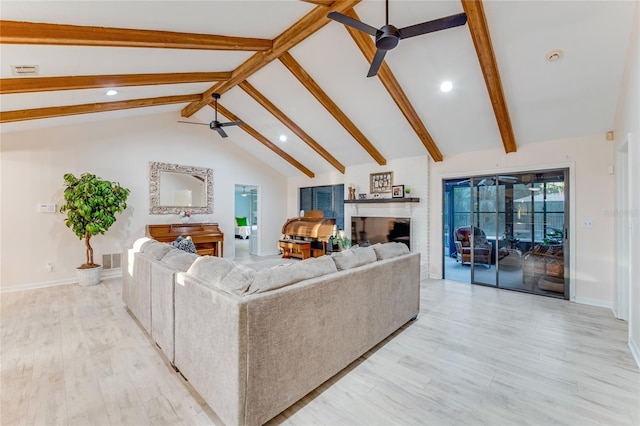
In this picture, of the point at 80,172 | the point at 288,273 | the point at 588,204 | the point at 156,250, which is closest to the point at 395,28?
the point at 288,273

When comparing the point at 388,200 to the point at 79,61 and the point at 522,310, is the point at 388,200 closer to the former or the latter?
the point at 522,310

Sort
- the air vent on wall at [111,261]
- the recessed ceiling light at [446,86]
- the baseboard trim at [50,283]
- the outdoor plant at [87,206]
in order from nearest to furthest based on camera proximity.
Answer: the recessed ceiling light at [446,86] → the baseboard trim at [50,283] → the outdoor plant at [87,206] → the air vent on wall at [111,261]

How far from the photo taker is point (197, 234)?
6.25 meters

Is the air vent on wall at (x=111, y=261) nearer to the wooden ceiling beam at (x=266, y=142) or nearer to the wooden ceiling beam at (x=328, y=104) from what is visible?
the wooden ceiling beam at (x=266, y=142)

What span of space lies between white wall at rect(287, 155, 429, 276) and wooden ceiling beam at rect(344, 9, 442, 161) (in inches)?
18.8

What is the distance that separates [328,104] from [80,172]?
485 centimetres

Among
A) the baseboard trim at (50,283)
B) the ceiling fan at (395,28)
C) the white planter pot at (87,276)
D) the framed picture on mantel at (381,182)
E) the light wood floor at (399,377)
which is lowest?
the light wood floor at (399,377)

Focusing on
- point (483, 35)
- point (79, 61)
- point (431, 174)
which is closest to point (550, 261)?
point (431, 174)

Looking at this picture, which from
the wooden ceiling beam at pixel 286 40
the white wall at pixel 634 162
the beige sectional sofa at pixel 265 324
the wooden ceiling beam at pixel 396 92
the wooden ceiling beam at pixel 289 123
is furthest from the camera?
the wooden ceiling beam at pixel 289 123

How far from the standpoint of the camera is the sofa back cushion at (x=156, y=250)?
278cm

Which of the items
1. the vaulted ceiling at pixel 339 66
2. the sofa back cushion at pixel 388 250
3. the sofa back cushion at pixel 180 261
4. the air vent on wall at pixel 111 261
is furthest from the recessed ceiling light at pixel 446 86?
the air vent on wall at pixel 111 261

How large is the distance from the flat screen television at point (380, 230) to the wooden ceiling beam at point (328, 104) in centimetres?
135

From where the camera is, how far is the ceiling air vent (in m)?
2.80

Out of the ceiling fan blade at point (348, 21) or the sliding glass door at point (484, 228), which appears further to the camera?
the sliding glass door at point (484, 228)
